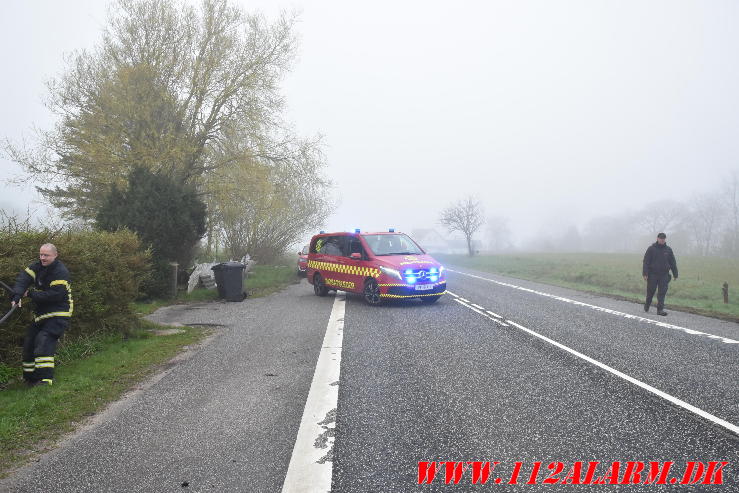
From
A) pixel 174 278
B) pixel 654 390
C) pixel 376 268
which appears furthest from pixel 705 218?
pixel 654 390

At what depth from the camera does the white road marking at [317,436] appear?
3.12 m

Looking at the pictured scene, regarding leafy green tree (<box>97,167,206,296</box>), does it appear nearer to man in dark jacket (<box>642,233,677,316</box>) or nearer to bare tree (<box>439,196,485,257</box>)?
man in dark jacket (<box>642,233,677,316</box>)

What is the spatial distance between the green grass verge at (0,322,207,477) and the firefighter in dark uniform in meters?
0.23

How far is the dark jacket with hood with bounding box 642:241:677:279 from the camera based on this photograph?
37.7 feet

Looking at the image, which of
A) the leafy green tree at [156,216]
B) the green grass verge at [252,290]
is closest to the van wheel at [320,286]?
the green grass verge at [252,290]

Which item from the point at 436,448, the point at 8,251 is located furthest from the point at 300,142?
the point at 436,448

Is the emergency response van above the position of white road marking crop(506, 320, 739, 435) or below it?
above

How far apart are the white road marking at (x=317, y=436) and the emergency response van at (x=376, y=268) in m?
5.48

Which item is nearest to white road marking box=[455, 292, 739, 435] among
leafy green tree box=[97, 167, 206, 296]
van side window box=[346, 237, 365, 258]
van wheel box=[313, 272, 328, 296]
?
van side window box=[346, 237, 365, 258]

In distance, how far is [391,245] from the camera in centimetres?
1338

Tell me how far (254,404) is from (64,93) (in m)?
19.5

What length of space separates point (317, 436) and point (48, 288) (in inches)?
166

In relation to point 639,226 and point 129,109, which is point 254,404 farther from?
point 639,226

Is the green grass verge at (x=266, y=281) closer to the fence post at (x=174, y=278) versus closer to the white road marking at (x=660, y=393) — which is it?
the fence post at (x=174, y=278)
